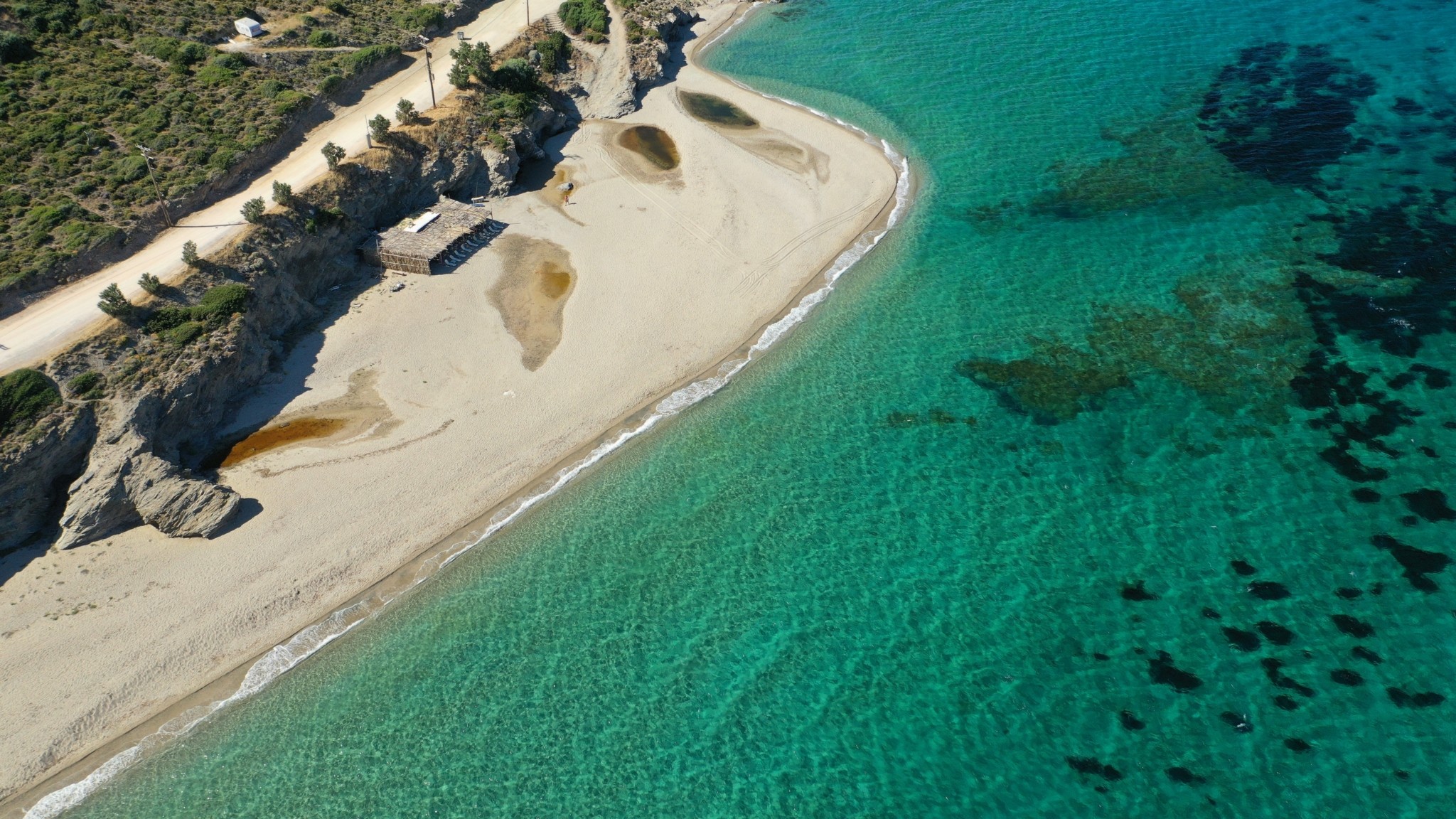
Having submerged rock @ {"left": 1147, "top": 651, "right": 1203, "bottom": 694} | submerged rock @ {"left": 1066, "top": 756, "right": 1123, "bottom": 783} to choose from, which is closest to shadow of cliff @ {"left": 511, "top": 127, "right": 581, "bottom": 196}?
submerged rock @ {"left": 1147, "top": 651, "right": 1203, "bottom": 694}

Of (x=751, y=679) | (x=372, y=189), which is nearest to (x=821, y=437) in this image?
(x=751, y=679)

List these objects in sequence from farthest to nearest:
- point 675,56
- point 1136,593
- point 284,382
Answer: point 675,56 < point 284,382 < point 1136,593

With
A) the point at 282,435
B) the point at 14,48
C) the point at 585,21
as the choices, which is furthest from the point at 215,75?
the point at 282,435

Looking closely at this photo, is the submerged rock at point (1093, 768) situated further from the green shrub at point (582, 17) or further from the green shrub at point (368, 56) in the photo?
the green shrub at point (582, 17)

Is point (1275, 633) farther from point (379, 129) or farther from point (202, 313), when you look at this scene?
point (379, 129)

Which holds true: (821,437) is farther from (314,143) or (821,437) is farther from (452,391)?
(314,143)

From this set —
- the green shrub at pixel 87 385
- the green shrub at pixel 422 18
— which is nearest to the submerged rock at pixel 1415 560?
the green shrub at pixel 87 385

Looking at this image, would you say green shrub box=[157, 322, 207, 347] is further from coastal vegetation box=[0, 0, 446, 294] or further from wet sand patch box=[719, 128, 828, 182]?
wet sand patch box=[719, 128, 828, 182]
